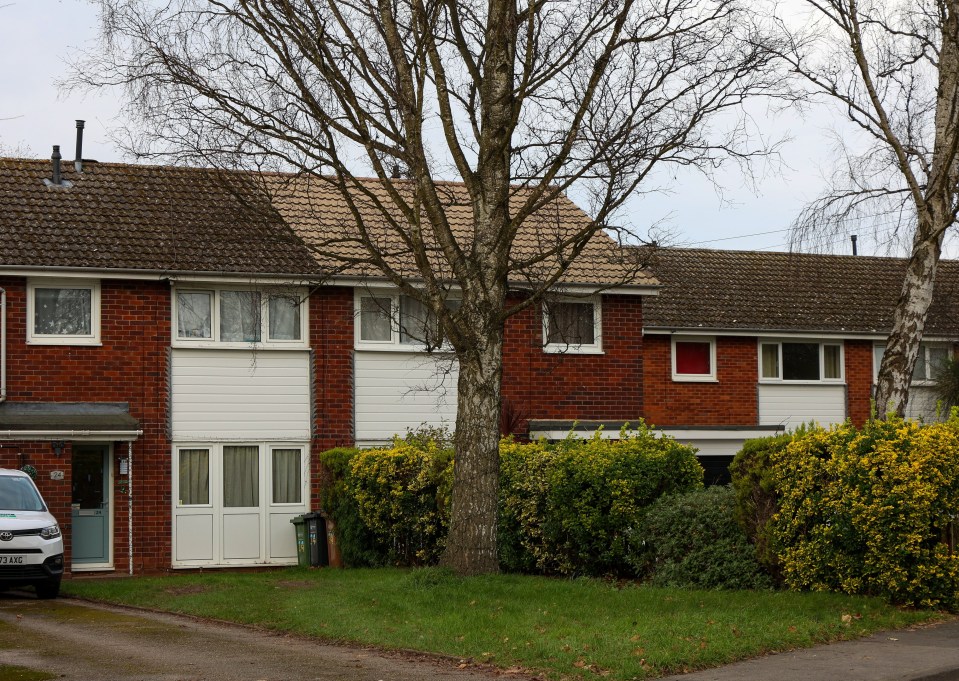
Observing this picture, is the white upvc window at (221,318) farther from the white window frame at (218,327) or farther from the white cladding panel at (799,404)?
the white cladding panel at (799,404)

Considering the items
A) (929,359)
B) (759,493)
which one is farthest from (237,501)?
(929,359)

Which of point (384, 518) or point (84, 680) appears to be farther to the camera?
point (384, 518)

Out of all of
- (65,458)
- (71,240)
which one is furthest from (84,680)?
(71,240)

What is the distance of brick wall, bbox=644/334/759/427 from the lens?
29.4 metres

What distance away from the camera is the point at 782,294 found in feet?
103

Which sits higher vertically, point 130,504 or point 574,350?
point 574,350

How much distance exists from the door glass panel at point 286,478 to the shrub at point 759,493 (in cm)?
1029

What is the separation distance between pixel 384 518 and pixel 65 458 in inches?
218

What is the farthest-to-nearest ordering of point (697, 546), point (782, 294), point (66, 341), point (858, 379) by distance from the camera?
point (782, 294) → point (858, 379) → point (66, 341) → point (697, 546)

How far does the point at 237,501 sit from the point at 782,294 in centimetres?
1512

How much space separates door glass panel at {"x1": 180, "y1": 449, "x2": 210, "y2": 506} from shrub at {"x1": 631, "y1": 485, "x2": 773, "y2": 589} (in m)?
9.37

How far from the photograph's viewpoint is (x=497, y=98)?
15.4 metres

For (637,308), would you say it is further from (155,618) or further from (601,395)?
(155,618)

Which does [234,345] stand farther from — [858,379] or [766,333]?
[858,379]
